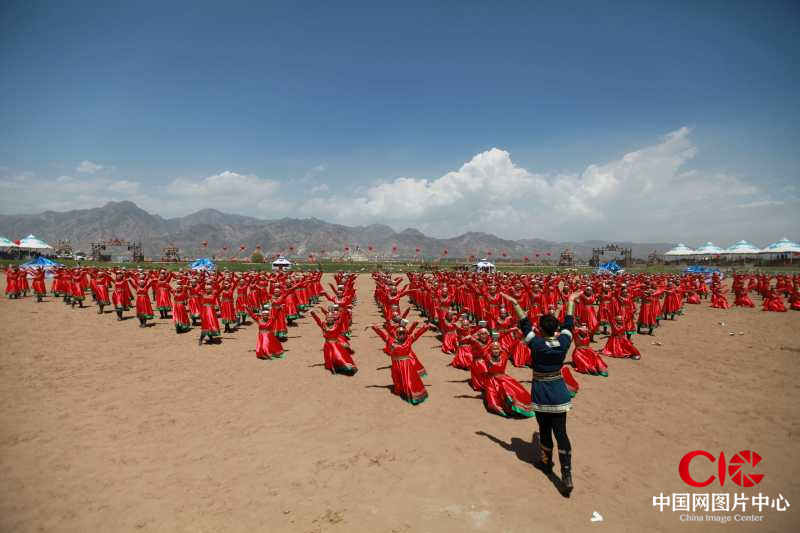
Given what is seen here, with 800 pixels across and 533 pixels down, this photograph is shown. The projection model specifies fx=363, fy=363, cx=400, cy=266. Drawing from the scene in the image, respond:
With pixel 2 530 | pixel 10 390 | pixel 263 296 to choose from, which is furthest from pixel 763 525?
pixel 263 296

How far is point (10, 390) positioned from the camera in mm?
8523

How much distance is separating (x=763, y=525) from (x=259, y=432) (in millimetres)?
7578

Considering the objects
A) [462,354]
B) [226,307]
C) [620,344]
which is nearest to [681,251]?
[620,344]

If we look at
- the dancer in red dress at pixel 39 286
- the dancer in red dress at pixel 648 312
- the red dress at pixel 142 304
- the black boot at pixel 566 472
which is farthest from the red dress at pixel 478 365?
the dancer in red dress at pixel 39 286

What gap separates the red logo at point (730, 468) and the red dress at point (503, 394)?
252 cm

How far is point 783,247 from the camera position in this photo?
51750 mm

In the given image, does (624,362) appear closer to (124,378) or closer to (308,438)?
(308,438)

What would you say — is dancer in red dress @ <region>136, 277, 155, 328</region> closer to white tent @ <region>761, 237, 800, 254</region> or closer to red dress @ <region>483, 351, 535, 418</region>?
red dress @ <region>483, 351, 535, 418</region>

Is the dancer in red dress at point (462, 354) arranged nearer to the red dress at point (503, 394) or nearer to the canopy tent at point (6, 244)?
the red dress at point (503, 394)

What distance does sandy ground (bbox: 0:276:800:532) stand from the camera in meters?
4.69

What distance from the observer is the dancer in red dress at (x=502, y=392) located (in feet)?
24.7

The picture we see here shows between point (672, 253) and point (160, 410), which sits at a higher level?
point (672, 253)

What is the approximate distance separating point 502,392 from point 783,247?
6878cm

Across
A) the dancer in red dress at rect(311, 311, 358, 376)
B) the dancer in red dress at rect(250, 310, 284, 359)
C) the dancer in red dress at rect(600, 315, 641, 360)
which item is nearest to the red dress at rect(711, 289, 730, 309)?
the dancer in red dress at rect(600, 315, 641, 360)
